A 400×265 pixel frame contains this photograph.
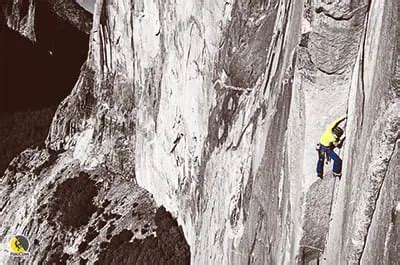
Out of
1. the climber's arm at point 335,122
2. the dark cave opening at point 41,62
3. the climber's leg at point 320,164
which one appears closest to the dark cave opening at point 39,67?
the dark cave opening at point 41,62

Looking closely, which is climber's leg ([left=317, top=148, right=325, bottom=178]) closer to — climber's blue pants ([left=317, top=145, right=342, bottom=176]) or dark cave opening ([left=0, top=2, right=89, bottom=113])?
climber's blue pants ([left=317, top=145, right=342, bottom=176])

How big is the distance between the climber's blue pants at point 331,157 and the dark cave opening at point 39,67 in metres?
57.8

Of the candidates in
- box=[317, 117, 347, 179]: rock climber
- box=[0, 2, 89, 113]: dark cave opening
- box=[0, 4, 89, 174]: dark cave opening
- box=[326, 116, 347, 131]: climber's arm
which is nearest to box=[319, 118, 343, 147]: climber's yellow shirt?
box=[317, 117, 347, 179]: rock climber

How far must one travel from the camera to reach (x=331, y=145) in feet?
92.5

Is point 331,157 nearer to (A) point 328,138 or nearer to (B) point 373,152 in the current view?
(A) point 328,138

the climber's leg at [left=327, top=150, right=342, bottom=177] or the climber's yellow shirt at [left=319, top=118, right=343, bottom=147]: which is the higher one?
the climber's yellow shirt at [left=319, top=118, right=343, bottom=147]

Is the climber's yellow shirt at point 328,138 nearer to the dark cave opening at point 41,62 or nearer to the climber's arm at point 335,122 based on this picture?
the climber's arm at point 335,122

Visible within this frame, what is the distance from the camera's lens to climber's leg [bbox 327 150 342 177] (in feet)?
92.6

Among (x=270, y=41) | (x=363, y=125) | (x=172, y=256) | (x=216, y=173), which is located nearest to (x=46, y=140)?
(x=172, y=256)

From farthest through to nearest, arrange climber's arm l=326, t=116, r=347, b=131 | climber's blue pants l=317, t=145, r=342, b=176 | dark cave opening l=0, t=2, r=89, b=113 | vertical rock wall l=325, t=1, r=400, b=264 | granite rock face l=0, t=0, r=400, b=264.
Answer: dark cave opening l=0, t=2, r=89, b=113 < climber's arm l=326, t=116, r=347, b=131 < climber's blue pants l=317, t=145, r=342, b=176 < granite rock face l=0, t=0, r=400, b=264 < vertical rock wall l=325, t=1, r=400, b=264

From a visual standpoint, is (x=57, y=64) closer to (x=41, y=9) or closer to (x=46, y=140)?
(x=41, y=9)

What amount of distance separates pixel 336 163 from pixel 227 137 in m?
16.1

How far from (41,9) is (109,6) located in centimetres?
2724

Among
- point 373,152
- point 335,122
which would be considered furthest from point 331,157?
point 373,152
